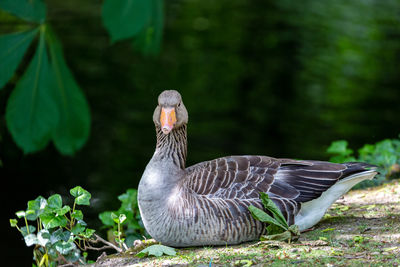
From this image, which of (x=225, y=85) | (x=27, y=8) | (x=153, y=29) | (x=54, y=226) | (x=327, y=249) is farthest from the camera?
(x=225, y=85)

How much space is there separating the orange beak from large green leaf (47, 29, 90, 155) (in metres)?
1.43

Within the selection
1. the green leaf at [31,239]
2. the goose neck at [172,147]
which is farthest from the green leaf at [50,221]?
the goose neck at [172,147]

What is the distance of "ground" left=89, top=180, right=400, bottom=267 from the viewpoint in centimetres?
464

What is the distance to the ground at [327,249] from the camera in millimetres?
4641

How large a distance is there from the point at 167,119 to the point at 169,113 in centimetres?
7

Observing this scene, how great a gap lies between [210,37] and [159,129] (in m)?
15.5

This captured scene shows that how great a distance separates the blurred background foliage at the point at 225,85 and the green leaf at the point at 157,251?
6.02ft

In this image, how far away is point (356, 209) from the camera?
636cm

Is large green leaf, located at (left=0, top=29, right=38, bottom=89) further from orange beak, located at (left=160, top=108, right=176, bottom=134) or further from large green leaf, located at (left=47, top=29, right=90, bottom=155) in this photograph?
orange beak, located at (left=160, top=108, right=176, bottom=134)

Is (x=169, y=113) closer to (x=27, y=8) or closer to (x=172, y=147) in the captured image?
(x=172, y=147)

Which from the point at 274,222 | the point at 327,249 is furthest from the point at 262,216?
the point at 327,249

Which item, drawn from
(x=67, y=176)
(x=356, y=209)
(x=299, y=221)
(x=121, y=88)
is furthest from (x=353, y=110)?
(x=299, y=221)

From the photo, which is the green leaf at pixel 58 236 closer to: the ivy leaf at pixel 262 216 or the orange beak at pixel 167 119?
the orange beak at pixel 167 119

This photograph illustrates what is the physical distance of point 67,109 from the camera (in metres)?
4.06
